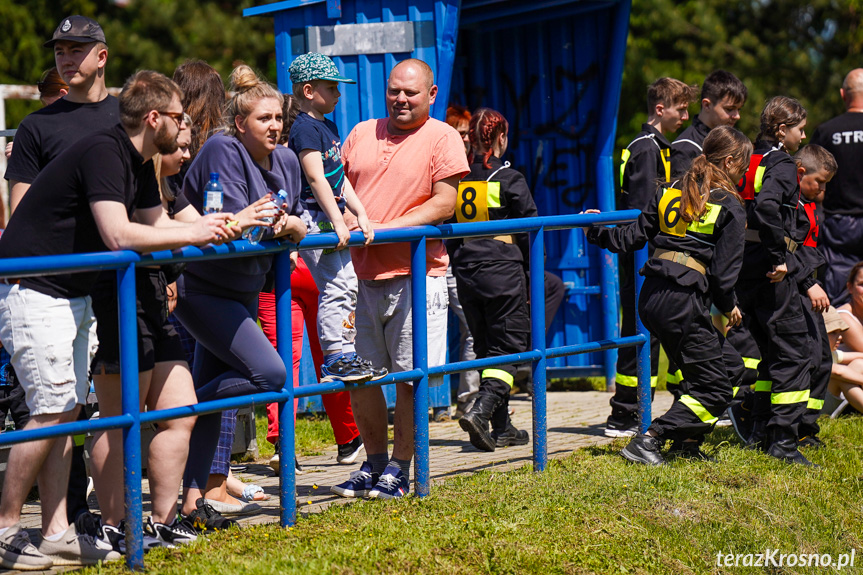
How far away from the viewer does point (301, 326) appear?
19.6ft

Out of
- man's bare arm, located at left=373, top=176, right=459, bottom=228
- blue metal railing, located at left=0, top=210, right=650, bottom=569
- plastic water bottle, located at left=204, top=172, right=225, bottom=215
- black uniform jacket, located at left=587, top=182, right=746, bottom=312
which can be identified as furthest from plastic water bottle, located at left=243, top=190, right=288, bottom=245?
black uniform jacket, located at left=587, top=182, right=746, bottom=312

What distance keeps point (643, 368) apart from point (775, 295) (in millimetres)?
808

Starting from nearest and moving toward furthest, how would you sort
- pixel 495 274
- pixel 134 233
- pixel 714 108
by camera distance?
pixel 134 233
pixel 495 274
pixel 714 108

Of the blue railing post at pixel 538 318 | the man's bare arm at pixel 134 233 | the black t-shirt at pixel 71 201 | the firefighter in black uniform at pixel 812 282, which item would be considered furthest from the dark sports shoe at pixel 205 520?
the firefighter in black uniform at pixel 812 282

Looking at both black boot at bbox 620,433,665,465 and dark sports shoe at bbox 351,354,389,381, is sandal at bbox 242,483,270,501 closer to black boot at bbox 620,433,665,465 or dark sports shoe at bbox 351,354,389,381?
dark sports shoe at bbox 351,354,389,381

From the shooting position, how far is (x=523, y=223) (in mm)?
5258

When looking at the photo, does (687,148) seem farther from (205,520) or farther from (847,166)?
(205,520)

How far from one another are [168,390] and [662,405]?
4.52m

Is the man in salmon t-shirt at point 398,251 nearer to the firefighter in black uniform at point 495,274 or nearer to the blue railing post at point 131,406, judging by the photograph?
the firefighter in black uniform at point 495,274

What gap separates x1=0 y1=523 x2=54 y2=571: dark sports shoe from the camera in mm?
3961

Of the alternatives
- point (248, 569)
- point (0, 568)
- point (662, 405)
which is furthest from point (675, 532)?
point (662, 405)

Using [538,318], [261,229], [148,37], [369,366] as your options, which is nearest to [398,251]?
[369,366]

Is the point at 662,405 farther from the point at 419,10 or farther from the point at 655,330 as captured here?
the point at 419,10

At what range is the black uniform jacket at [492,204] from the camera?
6.42 metres
